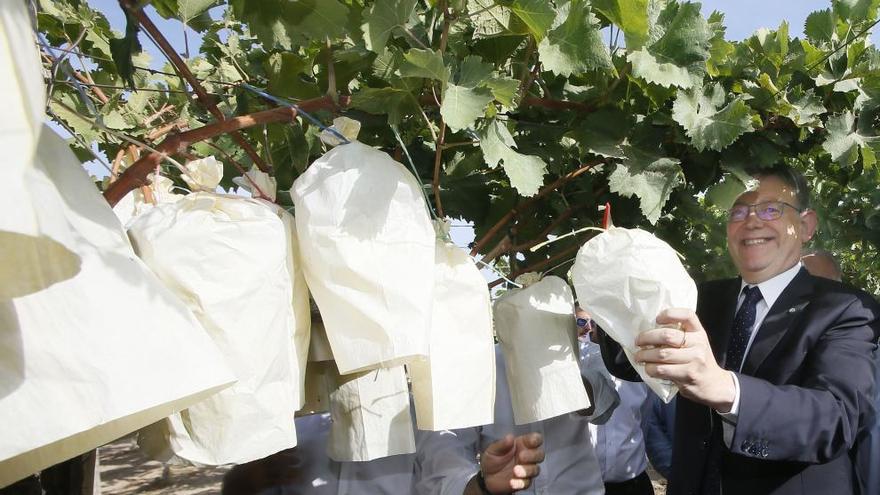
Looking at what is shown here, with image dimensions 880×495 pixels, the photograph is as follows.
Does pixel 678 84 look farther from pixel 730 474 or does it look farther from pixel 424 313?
pixel 730 474

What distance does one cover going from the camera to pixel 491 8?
1.19m

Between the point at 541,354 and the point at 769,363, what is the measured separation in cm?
78

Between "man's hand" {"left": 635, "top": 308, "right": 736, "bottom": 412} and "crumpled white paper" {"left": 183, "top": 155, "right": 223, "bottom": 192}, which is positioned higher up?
"crumpled white paper" {"left": 183, "top": 155, "right": 223, "bottom": 192}

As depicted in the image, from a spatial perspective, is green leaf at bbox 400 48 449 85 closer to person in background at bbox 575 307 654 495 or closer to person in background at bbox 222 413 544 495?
person in background at bbox 222 413 544 495

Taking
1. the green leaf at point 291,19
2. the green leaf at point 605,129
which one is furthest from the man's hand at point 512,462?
the green leaf at point 291,19

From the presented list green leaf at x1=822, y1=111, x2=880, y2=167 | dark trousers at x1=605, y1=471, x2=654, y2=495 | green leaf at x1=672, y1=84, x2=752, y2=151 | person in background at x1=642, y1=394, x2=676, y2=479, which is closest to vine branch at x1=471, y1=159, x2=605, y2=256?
green leaf at x1=672, y1=84, x2=752, y2=151

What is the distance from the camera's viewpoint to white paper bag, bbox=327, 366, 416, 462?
134cm

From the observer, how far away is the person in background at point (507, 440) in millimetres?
2020

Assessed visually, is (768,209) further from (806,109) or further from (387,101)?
(387,101)

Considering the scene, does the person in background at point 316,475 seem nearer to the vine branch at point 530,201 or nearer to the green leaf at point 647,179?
the vine branch at point 530,201

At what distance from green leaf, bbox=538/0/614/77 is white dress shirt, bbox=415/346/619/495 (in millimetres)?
1137

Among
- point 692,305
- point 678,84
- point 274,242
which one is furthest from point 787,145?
point 274,242

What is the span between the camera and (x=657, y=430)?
338 centimetres

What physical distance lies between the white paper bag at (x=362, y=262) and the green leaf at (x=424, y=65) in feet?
0.54
